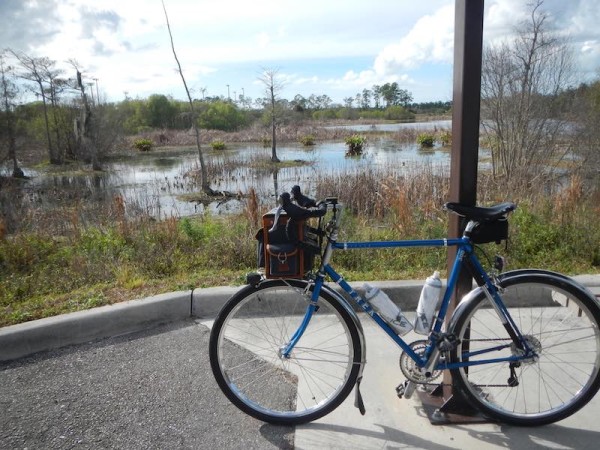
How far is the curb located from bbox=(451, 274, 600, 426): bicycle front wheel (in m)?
0.59

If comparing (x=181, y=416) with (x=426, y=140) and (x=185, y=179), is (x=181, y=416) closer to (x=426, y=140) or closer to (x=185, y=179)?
(x=185, y=179)

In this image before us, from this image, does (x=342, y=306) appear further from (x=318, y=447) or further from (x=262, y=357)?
(x=262, y=357)

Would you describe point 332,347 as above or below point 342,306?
below

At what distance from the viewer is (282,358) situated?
2.50 m

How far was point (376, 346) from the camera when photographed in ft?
10.8

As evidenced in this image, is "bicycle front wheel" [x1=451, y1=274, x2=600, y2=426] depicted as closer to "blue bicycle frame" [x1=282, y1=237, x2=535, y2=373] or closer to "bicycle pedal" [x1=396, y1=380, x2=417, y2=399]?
"blue bicycle frame" [x1=282, y1=237, x2=535, y2=373]

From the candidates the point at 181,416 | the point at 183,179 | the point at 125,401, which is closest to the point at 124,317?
the point at 125,401

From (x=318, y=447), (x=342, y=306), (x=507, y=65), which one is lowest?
(x=318, y=447)

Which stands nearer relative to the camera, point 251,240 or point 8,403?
point 8,403

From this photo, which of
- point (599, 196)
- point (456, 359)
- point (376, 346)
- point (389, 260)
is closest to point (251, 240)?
point (389, 260)

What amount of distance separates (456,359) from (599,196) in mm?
5805

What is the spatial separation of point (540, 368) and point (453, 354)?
0.86 meters

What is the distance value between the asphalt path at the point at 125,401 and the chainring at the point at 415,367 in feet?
2.26

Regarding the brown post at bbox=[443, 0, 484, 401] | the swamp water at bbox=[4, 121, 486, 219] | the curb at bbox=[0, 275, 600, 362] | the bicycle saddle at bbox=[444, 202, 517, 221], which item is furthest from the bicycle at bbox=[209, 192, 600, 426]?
the swamp water at bbox=[4, 121, 486, 219]
